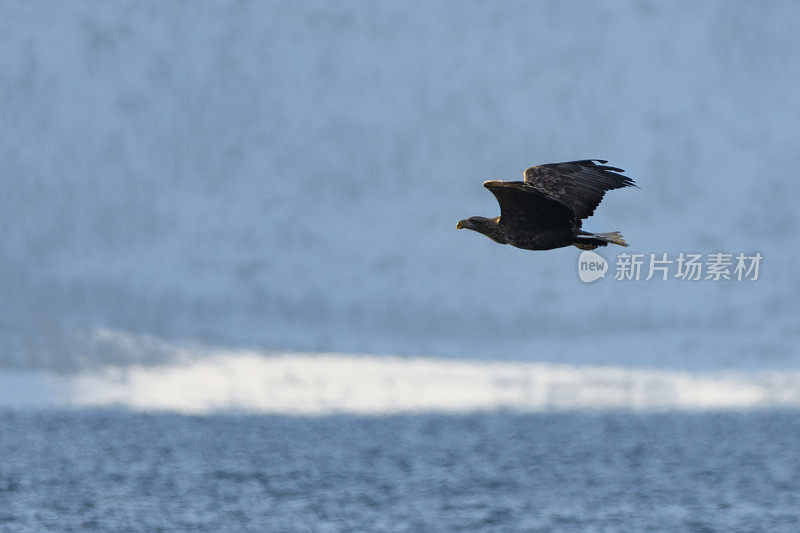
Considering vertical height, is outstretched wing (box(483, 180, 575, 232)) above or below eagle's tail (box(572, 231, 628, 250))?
above

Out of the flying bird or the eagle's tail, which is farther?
the flying bird

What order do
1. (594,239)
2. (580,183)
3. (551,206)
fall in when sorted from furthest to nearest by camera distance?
(580,183), (551,206), (594,239)

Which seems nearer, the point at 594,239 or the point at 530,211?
the point at 594,239

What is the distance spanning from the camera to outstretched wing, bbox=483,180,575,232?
38.7 ft

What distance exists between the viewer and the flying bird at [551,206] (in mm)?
11484

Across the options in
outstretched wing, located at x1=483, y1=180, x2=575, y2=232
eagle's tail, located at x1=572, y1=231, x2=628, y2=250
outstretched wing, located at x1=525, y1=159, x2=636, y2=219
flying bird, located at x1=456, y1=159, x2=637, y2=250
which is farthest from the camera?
outstretched wing, located at x1=525, y1=159, x2=636, y2=219

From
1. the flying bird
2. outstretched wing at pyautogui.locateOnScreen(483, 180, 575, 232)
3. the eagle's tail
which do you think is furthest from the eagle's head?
the eagle's tail

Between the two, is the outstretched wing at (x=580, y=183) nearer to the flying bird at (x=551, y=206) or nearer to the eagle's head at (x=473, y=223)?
the flying bird at (x=551, y=206)

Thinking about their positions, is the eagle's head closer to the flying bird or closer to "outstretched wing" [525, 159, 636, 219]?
the flying bird

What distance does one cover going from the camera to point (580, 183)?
41.3 feet

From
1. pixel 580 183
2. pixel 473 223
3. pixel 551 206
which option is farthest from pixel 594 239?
pixel 473 223

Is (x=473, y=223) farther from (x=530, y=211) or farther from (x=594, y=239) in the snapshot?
(x=594, y=239)

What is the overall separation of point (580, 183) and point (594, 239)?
148 centimetres

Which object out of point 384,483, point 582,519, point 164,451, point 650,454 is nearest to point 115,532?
point 582,519
